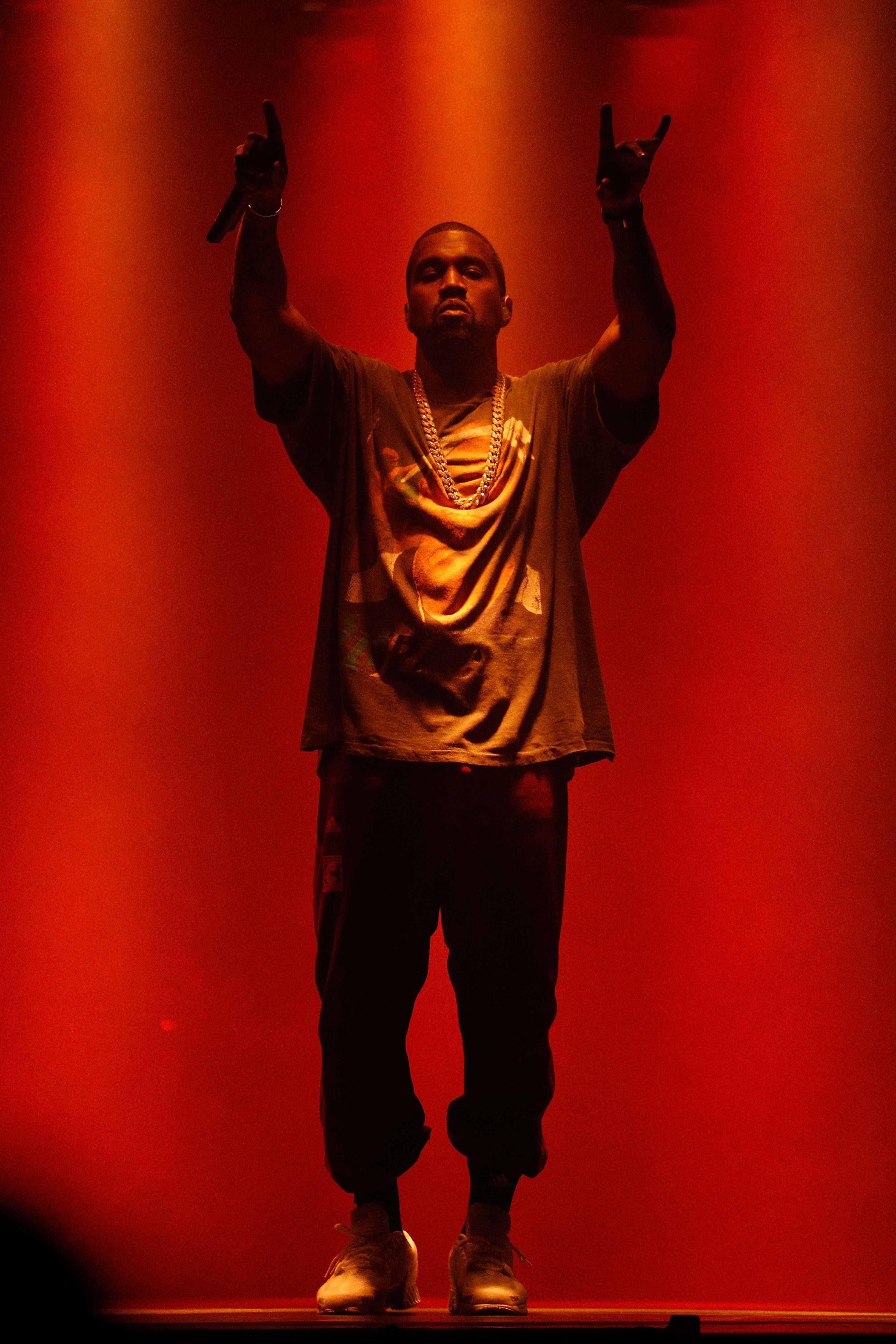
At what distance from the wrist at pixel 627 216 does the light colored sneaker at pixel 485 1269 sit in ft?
3.56

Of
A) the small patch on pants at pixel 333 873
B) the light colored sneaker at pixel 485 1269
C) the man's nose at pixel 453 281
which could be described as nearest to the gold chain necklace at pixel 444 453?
the man's nose at pixel 453 281

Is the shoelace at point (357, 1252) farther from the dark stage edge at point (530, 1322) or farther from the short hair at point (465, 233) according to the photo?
the short hair at point (465, 233)

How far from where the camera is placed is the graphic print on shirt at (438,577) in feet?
4.73

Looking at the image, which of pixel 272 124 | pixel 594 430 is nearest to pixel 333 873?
pixel 594 430

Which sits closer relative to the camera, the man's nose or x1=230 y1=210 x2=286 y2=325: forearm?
x1=230 y1=210 x2=286 y2=325: forearm

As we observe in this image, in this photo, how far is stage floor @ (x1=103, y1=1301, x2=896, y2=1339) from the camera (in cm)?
107

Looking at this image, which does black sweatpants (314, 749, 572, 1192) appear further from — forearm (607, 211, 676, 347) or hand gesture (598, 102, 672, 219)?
hand gesture (598, 102, 672, 219)

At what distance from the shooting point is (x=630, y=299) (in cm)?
146

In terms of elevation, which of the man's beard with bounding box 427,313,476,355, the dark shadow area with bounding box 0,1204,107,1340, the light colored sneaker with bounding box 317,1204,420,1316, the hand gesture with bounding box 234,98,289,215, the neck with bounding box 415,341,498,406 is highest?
the hand gesture with bounding box 234,98,289,215

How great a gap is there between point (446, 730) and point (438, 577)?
7.0 inches

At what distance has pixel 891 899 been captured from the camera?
2.24 meters

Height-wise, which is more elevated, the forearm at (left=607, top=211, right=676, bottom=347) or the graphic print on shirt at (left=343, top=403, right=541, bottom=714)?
the forearm at (left=607, top=211, right=676, bottom=347)

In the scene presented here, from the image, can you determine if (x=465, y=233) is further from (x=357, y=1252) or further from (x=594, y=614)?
(x=357, y=1252)

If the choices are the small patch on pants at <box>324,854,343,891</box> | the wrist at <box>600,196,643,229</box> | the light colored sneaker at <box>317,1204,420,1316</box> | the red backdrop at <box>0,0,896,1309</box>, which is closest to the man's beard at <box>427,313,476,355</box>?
the wrist at <box>600,196,643,229</box>
